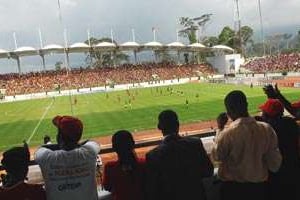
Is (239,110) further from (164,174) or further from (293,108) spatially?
(293,108)

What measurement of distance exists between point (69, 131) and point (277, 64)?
91410 mm

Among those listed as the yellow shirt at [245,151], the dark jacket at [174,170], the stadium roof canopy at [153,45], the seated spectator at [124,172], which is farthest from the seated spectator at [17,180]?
the stadium roof canopy at [153,45]

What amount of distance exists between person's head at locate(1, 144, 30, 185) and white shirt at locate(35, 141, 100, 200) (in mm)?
199

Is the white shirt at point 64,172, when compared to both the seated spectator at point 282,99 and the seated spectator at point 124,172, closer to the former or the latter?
the seated spectator at point 124,172

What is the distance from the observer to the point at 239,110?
237 inches

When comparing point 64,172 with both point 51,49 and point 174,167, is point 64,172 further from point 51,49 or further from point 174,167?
point 51,49

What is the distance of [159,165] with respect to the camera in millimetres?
5645

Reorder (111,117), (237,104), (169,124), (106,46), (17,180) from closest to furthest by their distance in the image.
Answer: (17,180) < (169,124) < (237,104) < (111,117) < (106,46)

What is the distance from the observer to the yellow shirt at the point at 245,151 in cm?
589

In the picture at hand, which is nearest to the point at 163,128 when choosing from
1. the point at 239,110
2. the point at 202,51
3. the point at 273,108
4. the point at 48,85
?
the point at 239,110

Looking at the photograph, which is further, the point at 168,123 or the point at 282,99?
the point at 282,99

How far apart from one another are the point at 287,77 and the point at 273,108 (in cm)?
6770

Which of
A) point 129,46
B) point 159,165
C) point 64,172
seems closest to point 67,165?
point 64,172

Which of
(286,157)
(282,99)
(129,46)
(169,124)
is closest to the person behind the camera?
(169,124)
